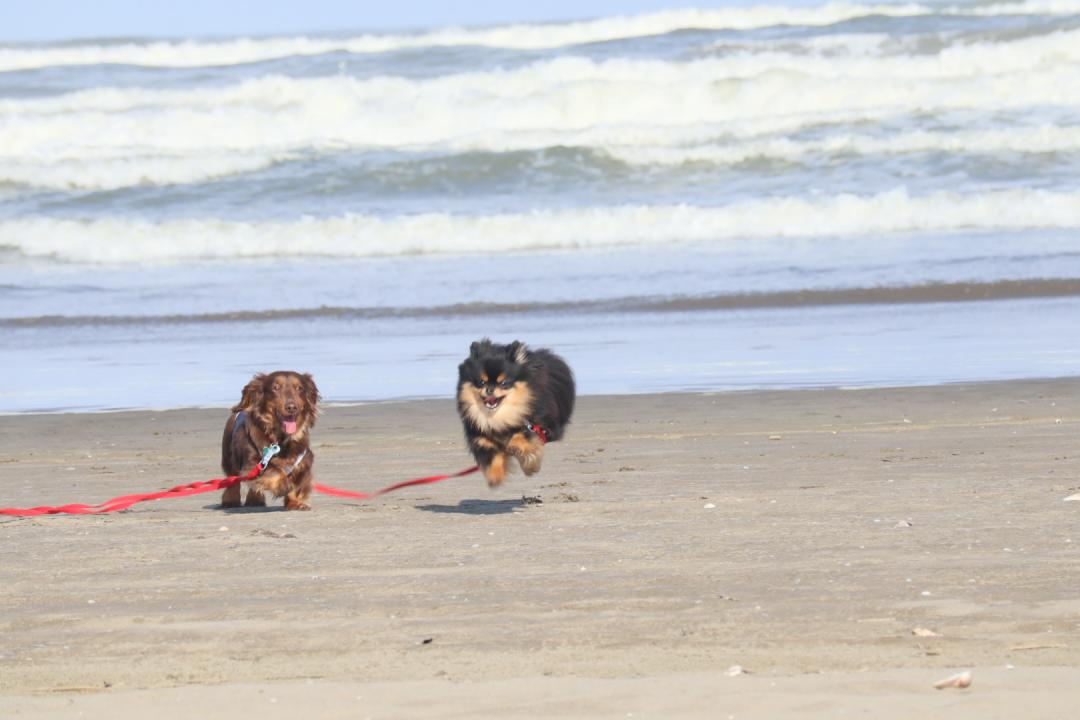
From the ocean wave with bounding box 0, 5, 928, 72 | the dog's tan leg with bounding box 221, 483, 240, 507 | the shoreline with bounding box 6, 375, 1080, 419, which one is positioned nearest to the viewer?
the dog's tan leg with bounding box 221, 483, 240, 507

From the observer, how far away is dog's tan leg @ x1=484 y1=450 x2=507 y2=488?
630 cm

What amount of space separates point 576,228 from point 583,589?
1605 cm

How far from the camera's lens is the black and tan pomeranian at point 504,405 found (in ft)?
20.2

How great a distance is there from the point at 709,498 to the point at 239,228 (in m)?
15.9

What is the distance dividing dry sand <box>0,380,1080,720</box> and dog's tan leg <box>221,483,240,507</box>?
0.55 feet

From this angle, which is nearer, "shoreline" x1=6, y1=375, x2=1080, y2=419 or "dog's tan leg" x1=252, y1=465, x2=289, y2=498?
"dog's tan leg" x1=252, y1=465, x2=289, y2=498

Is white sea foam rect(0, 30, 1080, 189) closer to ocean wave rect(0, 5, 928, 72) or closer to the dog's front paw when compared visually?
ocean wave rect(0, 5, 928, 72)

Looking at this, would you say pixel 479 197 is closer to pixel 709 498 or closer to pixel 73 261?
pixel 73 261

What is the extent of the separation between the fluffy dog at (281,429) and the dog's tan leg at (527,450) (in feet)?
2.74

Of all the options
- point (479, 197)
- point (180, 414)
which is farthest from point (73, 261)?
point (180, 414)

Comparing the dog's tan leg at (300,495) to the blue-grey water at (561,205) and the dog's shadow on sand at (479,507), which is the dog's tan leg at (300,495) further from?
the blue-grey water at (561,205)

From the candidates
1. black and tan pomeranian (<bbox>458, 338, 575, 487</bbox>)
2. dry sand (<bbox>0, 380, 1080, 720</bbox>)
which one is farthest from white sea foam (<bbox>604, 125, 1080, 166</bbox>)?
black and tan pomeranian (<bbox>458, 338, 575, 487</bbox>)

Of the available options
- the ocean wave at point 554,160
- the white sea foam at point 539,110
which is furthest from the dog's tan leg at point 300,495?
the white sea foam at point 539,110

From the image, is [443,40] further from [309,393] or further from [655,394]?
[309,393]
